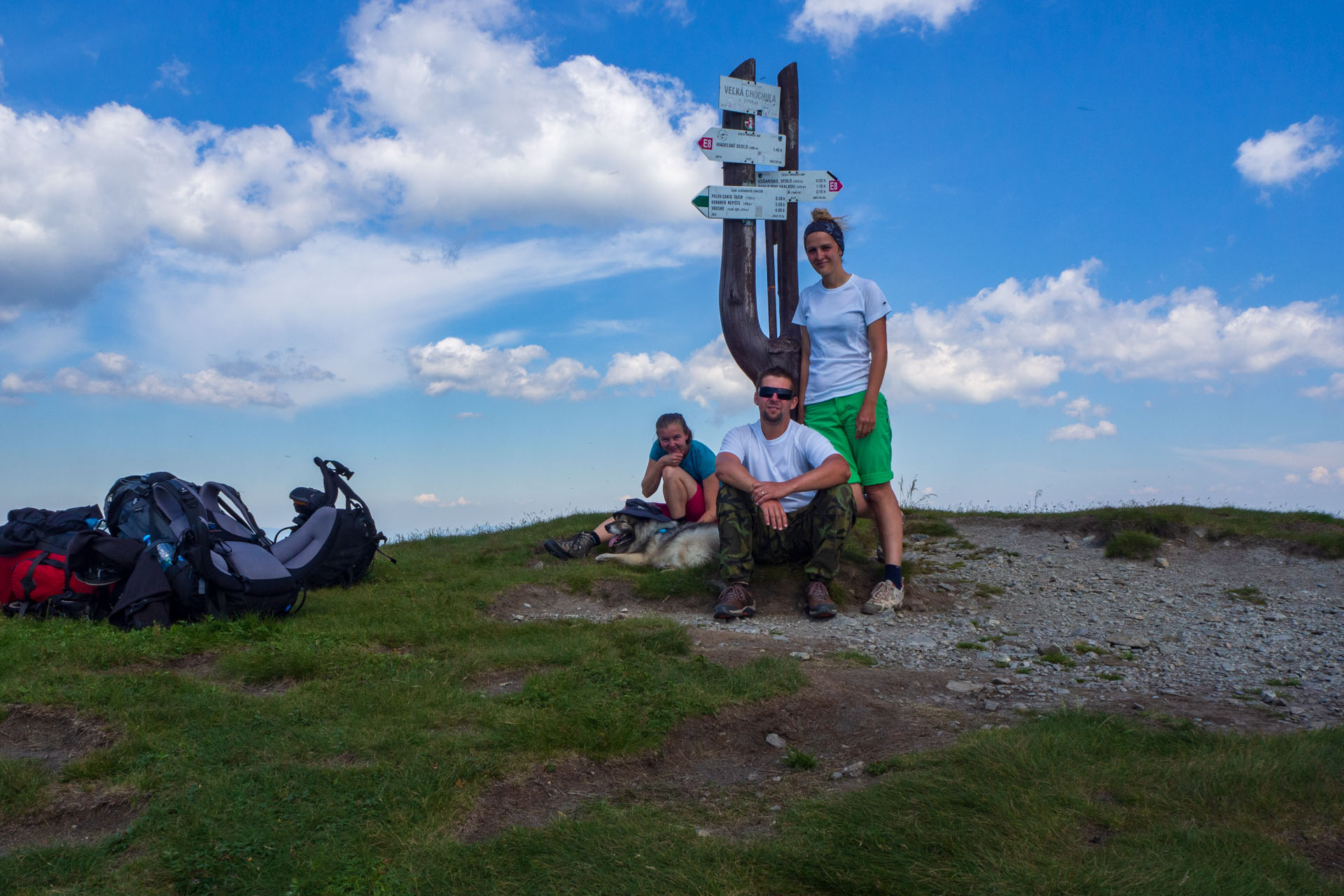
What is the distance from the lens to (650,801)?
3.32 meters

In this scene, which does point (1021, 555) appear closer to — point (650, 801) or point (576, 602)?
point (576, 602)

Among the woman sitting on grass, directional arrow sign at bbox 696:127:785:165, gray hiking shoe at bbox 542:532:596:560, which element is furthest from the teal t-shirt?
directional arrow sign at bbox 696:127:785:165

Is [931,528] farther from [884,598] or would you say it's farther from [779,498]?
[779,498]

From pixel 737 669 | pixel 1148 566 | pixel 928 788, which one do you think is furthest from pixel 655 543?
pixel 928 788

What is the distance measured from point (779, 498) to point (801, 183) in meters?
4.17

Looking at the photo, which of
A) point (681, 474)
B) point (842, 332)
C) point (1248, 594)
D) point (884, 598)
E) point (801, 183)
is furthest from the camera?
point (801, 183)

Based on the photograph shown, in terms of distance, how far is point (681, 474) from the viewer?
8.25 m

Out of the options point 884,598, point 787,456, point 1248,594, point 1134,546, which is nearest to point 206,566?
point 787,456

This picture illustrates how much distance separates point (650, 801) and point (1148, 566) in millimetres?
7287

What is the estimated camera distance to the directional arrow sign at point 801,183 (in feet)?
30.2

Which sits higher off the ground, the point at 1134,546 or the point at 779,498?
the point at 779,498

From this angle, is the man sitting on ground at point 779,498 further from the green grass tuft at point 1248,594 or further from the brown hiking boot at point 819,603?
the green grass tuft at point 1248,594

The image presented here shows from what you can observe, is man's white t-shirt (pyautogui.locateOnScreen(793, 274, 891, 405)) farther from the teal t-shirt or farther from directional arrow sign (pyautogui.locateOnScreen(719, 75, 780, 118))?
directional arrow sign (pyautogui.locateOnScreen(719, 75, 780, 118))

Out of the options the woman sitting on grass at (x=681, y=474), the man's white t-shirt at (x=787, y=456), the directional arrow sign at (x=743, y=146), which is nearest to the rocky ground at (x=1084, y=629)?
the man's white t-shirt at (x=787, y=456)
